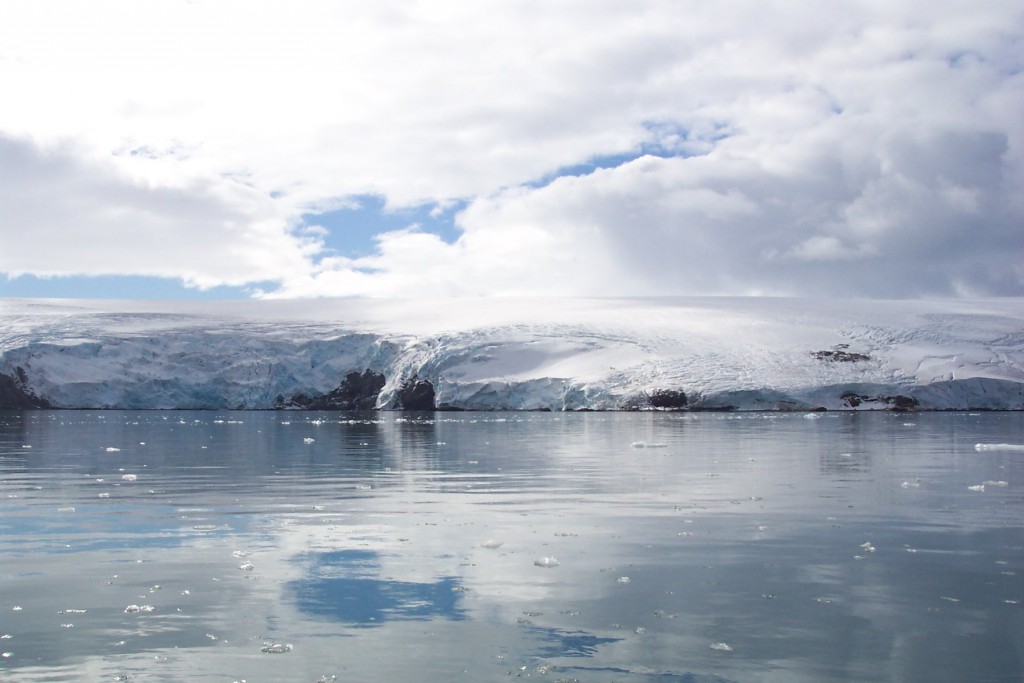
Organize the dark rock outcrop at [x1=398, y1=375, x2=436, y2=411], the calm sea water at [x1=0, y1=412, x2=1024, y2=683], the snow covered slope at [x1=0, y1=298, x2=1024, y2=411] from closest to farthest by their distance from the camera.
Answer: the calm sea water at [x1=0, y1=412, x2=1024, y2=683] → the snow covered slope at [x1=0, y1=298, x2=1024, y2=411] → the dark rock outcrop at [x1=398, y1=375, x2=436, y2=411]

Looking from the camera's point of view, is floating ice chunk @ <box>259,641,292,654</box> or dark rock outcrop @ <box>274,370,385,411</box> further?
dark rock outcrop @ <box>274,370,385,411</box>

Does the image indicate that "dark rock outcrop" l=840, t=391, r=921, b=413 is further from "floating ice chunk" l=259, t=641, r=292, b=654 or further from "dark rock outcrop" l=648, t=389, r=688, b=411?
"floating ice chunk" l=259, t=641, r=292, b=654

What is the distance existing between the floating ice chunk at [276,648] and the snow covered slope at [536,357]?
36.3 metres

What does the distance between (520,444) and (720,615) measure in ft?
46.2

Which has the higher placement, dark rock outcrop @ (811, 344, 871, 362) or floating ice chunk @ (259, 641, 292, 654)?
dark rock outcrop @ (811, 344, 871, 362)

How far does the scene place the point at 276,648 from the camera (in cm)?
464

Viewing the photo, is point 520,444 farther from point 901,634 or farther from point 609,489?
point 901,634

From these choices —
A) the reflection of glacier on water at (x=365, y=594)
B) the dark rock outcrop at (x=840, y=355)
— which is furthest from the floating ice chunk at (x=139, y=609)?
the dark rock outcrop at (x=840, y=355)

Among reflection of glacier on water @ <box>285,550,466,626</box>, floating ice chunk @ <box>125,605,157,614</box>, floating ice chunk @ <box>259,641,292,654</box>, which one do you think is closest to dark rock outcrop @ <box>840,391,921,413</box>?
reflection of glacier on water @ <box>285,550,466,626</box>

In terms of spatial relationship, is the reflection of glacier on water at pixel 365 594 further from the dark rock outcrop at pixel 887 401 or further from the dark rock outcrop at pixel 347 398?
the dark rock outcrop at pixel 347 398

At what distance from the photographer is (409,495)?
34.0ft

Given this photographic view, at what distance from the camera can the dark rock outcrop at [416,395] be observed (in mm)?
46781

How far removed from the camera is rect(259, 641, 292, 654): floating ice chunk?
4.61 meters

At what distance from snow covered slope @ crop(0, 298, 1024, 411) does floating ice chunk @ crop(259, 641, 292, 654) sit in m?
36.3
